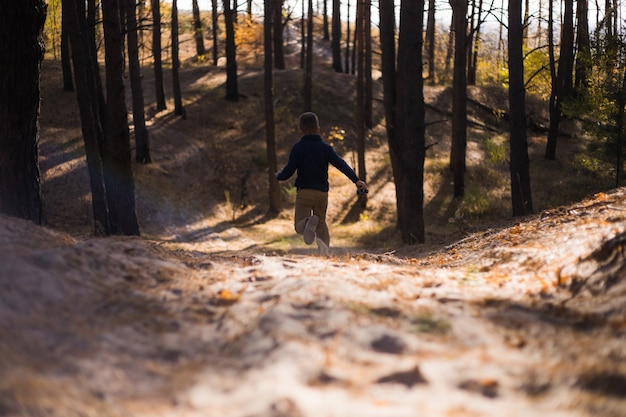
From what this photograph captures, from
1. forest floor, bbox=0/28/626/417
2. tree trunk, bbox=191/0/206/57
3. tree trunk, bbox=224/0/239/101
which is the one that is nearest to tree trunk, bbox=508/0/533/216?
forest floor, bbox=0/28/626/417

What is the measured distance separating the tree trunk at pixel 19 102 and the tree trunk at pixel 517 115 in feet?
36.0

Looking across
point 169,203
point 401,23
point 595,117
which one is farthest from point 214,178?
point 595,117

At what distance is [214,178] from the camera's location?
2184 centimetres

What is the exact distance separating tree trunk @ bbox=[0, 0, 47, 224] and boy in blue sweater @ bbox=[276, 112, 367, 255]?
3321 mm

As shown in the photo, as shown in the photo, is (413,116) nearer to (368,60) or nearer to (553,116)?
(368,60)

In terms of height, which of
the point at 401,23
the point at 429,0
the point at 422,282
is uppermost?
the point at 429,0

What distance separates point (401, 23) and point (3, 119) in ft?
27.6

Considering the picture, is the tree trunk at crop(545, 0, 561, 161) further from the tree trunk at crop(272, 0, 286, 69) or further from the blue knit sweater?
the blue knit sweater

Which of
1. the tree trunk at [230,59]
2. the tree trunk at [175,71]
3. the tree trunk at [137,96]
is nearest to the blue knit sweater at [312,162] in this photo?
the tree trunk at [137,96]

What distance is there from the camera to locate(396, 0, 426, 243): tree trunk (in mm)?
12570

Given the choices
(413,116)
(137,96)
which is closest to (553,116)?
(413,116)

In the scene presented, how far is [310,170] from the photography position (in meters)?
8.71

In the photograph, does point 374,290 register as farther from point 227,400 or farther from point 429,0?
point 429,0

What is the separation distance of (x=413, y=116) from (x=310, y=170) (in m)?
4.91
